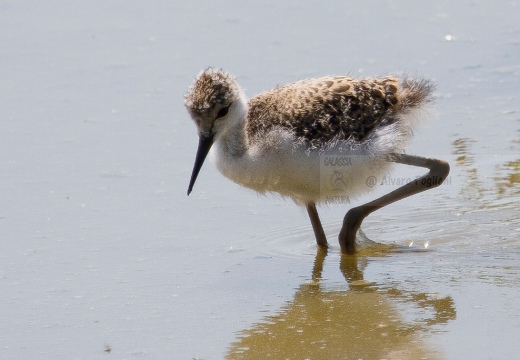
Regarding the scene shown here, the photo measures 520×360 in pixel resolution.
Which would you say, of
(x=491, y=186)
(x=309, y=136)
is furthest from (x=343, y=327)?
(x=491, y=186)

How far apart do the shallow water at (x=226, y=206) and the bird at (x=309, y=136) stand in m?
0.45

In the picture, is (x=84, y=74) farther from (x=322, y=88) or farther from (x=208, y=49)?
(x=322, y=88)

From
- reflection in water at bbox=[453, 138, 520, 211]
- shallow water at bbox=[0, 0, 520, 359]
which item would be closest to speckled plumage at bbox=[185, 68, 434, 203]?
shallow water at bbox=[0, 0, 520, 359]

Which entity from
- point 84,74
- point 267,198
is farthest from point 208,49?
point 267,198

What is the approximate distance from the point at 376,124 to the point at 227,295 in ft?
A: 5.17

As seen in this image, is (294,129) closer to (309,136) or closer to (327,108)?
(309,136)

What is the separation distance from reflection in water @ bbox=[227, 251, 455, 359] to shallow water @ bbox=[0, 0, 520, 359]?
16 millimetres

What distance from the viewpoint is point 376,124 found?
6645 millimetres

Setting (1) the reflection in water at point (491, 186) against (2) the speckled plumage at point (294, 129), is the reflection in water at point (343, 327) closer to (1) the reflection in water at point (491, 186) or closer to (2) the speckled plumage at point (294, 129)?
(2) the speckled plumage at point (294, 129)

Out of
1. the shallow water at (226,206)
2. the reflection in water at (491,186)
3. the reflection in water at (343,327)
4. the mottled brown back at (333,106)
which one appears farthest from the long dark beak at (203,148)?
the reflection in water at (491,186)

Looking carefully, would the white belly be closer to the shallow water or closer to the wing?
the wing

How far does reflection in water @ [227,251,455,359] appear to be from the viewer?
4957 millimetres

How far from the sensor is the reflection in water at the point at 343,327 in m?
4.96

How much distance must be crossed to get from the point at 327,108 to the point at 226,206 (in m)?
1.22
